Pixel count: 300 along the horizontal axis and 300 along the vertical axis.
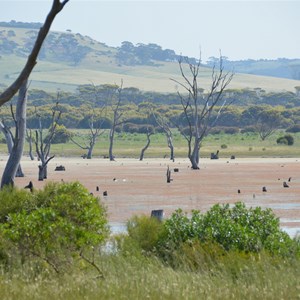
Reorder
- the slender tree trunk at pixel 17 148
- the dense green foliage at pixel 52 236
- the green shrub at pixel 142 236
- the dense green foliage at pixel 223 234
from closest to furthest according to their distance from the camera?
the dense green foliage at pixel 52 236 < the dense green foliage at pixel 223 234 < the green shrub at pixel 142 236 < the slender tree trunk at pixel 17 148

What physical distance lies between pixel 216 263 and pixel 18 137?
1560 cm

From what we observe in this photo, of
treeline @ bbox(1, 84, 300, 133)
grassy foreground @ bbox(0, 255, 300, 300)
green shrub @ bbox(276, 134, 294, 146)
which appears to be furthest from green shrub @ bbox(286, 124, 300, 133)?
grassy foreground @ bbox(0, 255, 300, 300)

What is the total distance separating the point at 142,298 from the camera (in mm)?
9406

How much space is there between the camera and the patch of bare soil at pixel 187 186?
98.6 feet

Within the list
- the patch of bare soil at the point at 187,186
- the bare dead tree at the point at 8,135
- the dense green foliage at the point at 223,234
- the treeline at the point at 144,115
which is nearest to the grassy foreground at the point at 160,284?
the dense green foliage at the point at 223,234

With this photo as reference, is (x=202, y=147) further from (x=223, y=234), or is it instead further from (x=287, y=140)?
(x=223, y=234)

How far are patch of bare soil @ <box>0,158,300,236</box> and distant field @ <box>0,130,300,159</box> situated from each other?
15.7 metres

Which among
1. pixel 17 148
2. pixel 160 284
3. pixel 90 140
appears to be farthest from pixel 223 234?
pixel 90 140

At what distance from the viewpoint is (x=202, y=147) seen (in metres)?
87.2

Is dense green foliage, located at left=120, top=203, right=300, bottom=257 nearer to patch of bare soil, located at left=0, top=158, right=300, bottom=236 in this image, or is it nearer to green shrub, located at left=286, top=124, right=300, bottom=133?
patch of bare soil, located at left=0, top=158, right=300, bottom=236

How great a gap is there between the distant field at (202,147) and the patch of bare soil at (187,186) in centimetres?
1570

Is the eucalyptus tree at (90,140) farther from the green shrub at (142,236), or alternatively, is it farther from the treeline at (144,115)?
the green shrub at (142,236)

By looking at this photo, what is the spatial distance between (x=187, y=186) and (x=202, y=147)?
4654cm

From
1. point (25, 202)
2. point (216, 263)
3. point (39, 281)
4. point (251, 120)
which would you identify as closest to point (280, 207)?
point (25, 202)
